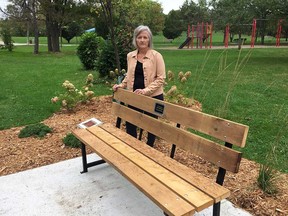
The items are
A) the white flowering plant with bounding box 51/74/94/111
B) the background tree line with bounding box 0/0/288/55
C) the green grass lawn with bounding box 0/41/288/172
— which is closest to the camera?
the green grass lawn with bounding box 0/41/288/172

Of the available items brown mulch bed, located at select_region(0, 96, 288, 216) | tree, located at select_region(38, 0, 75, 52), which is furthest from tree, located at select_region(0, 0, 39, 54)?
brown mulch bed, located at select_region(0, 96, 288, 216)

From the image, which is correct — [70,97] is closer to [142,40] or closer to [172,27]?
[142,40]

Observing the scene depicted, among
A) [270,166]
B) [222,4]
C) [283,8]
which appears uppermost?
[222,4]

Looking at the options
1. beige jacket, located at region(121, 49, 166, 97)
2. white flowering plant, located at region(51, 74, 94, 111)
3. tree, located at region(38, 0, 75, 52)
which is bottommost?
white flowering plant, located at region(51, 74, 94, 111)

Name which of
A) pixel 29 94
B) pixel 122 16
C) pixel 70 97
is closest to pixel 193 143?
pixel 70 97

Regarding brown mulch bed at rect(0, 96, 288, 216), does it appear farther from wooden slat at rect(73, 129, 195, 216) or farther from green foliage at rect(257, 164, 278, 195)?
wooden slat at rect(73, 129, 195, 216)

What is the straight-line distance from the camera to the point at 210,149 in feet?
7.77

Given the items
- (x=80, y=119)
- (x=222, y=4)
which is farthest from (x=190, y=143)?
(x=222, y=4)

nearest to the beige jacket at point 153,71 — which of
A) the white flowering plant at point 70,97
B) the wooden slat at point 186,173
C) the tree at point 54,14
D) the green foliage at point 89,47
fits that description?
the wooden slat at point 186,173

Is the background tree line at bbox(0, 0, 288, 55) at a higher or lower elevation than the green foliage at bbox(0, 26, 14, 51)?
higher

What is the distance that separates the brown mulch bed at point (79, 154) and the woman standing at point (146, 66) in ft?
3.30

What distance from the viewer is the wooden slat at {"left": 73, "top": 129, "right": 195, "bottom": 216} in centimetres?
192

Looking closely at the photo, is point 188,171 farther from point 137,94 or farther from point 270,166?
point 137,94

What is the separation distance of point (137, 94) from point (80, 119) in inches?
88.6
